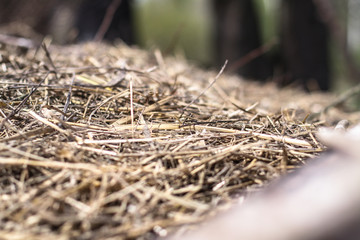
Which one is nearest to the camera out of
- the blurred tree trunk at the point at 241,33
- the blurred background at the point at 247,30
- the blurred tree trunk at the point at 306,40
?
the blurred background at the point at 247,30

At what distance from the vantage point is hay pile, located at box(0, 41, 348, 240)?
0.75 meters

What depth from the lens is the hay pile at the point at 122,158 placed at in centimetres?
75

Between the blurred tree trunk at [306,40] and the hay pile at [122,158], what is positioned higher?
the blurred tree trunk at [306,40]

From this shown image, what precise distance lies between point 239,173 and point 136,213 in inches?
11.9

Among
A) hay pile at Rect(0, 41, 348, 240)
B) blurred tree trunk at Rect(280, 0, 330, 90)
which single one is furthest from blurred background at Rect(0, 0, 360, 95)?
hay pile at Rect(0, 41, 348, 240)

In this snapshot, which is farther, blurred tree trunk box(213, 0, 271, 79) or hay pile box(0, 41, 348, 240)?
blurred tree trunk box(213, 0, 271, 79)

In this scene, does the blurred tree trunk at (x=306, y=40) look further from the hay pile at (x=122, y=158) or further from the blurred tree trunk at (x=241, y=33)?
the hay pile at (x=122, y=158)

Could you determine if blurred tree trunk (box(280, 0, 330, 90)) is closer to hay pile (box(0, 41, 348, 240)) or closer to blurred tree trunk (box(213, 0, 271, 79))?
blurred tree trunk (box(213, 0, 271, 79))

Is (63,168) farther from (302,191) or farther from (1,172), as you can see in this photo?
(302,191)

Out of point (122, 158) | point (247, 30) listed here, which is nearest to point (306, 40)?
point (247, 30)

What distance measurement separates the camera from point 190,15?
656 inches

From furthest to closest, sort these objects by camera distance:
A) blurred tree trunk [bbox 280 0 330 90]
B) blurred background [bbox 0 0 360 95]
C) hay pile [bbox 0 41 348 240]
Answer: blurred tree trunk [bbox 280 0 330 90] < blurred background [bbox 0 0 360 95] < hay pile [bbox 0 41 348 240]

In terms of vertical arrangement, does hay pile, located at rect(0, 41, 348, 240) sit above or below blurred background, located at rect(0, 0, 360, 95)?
below

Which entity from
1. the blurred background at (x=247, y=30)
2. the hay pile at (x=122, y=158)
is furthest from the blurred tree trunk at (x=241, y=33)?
the hay pile at (x=122, y=158)
